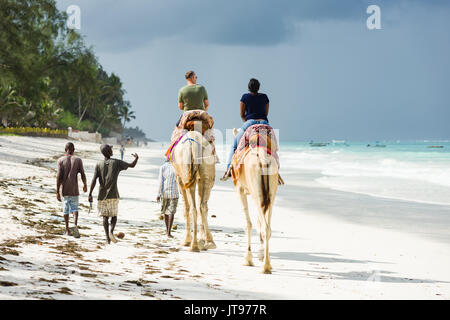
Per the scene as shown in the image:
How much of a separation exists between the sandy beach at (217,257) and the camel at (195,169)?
0.62 m

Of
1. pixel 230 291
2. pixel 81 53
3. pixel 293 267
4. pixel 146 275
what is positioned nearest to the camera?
pixel 230 291

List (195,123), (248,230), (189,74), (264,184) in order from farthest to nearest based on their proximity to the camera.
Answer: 1. (189,74)
2. (195,123)
3. (248,230)
4. (264,184)

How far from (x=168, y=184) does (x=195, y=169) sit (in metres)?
1.62

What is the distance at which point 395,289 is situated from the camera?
275 inches

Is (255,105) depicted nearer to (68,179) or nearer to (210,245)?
(210,245)

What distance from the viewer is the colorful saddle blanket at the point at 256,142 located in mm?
7934

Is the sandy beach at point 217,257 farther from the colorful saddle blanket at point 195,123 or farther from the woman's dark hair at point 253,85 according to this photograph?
the woman's dark hair at point 253,85

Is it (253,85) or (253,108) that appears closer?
(253,108)

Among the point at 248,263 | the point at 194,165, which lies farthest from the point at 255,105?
the point at 248,263

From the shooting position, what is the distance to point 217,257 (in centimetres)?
879

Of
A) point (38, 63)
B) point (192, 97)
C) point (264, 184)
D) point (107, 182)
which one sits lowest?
point (107, 182)

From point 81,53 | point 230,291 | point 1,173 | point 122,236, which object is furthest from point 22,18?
point 230,291

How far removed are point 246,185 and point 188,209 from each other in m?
2.03

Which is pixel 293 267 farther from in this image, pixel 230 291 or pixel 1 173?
pixel 1 173
